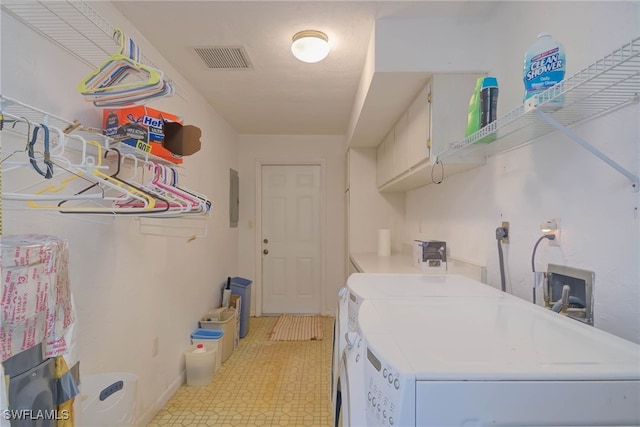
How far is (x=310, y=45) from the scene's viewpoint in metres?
1.82

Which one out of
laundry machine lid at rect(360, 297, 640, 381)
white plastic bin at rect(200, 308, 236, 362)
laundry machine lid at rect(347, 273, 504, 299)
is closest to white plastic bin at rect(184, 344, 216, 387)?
white plastic bin at rect(200, 308, 236, 362)

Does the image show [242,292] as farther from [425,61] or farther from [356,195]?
[425,61]

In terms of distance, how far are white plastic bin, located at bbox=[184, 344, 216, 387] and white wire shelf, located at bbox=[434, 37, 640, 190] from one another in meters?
2.32

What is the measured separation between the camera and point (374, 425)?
0.68 meters

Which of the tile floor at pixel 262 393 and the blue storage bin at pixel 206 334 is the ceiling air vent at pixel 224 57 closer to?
the blue storage bin at pixel 206 334

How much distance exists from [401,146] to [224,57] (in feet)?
4.68

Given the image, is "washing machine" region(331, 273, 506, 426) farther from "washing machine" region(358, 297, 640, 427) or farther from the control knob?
"washing machine" region(358, 297, 640, 427)

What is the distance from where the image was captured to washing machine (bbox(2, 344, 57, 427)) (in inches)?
30.4

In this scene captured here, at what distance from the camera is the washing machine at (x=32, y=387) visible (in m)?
0.77

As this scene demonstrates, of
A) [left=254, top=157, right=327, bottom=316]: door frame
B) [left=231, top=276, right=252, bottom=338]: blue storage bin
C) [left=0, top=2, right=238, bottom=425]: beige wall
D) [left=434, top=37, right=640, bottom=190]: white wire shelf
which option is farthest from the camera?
[left=254, top=157, right=327, bottom=316]: door frame

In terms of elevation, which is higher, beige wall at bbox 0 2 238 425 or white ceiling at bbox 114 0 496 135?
white ceiling at bbox 114 0 496 135

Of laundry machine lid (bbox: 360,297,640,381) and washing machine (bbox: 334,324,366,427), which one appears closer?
laundry machine lid (bbox: 360,297,640,381)

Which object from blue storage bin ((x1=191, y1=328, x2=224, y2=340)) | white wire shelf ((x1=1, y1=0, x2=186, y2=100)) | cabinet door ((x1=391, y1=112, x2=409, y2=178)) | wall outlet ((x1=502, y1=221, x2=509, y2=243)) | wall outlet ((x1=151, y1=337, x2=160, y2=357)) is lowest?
blue storage bin ((x1=191, y1=328, x2=224, y2=340))

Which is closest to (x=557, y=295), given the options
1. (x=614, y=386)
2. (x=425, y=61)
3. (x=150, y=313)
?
(x=614, y=386)
